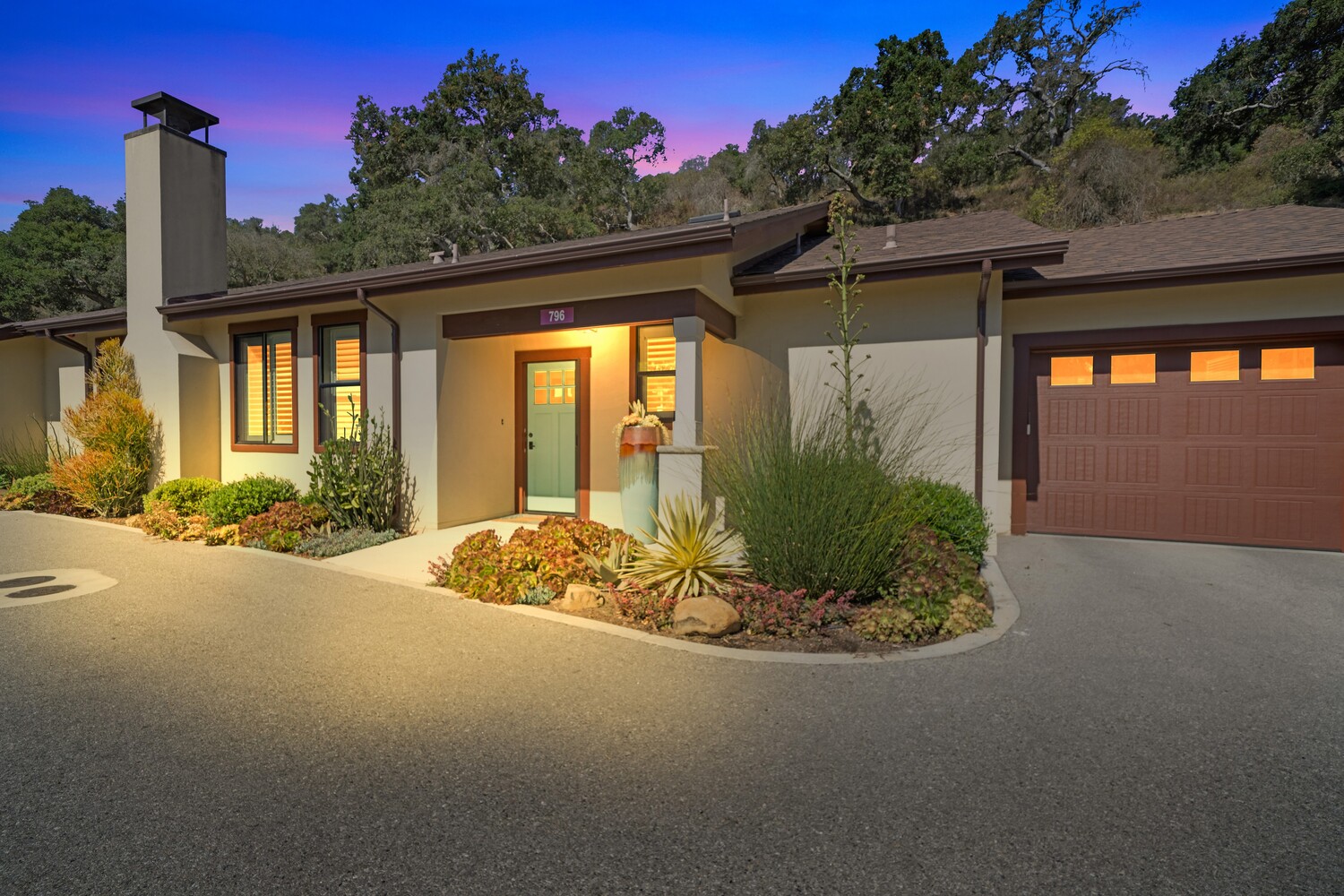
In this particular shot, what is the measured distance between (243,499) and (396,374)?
2420mm

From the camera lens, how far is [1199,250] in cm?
744

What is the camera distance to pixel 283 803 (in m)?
2.46

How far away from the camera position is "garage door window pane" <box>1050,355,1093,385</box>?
7.74m

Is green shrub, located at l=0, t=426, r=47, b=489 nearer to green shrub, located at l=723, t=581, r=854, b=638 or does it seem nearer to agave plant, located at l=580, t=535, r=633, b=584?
agave plant, located at l=580, t=535, r=633, b=584

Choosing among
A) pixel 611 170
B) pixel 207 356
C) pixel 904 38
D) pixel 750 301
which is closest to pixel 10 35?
pixel 207 356

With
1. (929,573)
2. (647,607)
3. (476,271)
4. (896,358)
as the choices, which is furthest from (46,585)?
(896,358)

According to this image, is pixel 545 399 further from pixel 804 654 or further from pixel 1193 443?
pixel 1193 443

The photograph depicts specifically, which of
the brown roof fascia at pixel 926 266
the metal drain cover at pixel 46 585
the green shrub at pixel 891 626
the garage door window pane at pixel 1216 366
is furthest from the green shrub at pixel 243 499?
the garage door window pane at pixel 1216 366

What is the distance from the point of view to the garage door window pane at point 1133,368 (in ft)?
24.6

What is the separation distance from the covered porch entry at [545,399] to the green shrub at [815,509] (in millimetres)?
2257

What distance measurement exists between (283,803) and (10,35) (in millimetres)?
13990

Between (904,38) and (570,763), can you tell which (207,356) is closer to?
(570,763)

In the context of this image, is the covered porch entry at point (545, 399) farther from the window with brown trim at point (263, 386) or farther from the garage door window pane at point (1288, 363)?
the garage door window pane at point (1288, 363)

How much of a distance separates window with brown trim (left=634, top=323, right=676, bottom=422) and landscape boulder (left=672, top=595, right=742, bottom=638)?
3.67 metres
